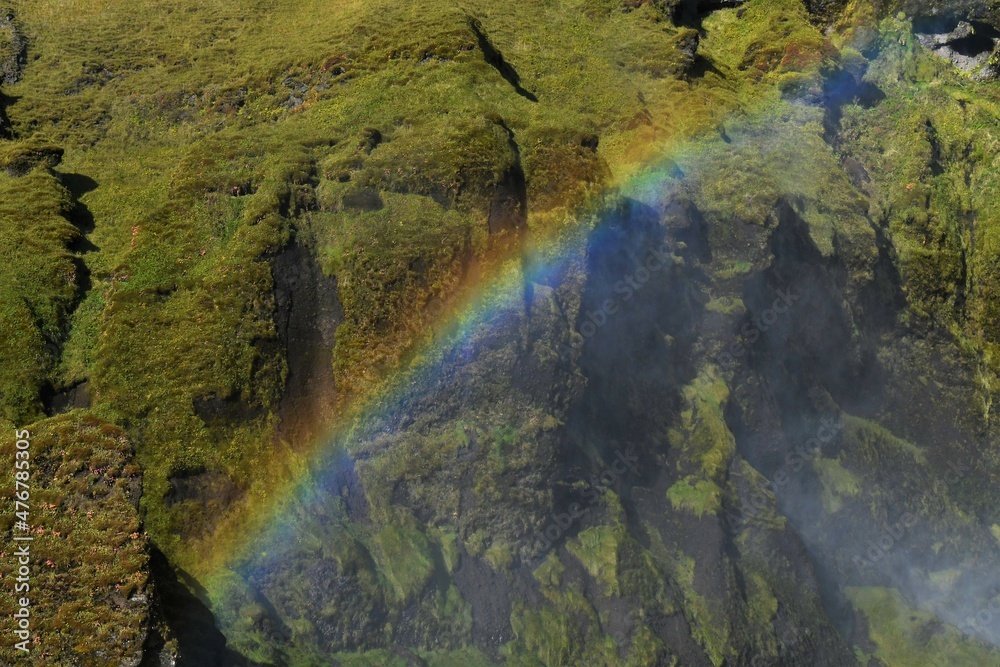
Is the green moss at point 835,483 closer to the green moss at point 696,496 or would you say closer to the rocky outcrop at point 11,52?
the green moss at point 696,496

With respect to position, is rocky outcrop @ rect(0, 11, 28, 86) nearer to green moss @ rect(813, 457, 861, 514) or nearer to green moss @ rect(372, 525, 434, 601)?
green moss @ rect(372, 525, 434, 601)

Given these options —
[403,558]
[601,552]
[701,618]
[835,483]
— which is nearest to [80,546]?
[403,558]

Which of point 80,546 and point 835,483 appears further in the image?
point 835,483

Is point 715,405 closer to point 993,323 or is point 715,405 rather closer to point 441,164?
point 441,164

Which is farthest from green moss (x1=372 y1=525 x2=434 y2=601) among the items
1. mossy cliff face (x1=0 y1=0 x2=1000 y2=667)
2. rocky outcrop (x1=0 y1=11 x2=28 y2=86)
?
rocky outcrop (x1=0 y1=11 x2=28 y2=86)

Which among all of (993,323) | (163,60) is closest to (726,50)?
(993,323)

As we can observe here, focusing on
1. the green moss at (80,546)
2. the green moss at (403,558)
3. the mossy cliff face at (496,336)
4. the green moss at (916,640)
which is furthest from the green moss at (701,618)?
the green moss at (80,546)

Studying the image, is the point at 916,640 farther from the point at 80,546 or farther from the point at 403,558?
the point at 80,546

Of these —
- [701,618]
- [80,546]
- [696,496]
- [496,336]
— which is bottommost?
[701,618]

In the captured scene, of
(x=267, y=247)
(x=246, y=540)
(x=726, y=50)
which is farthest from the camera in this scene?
(x=726, y=50)
